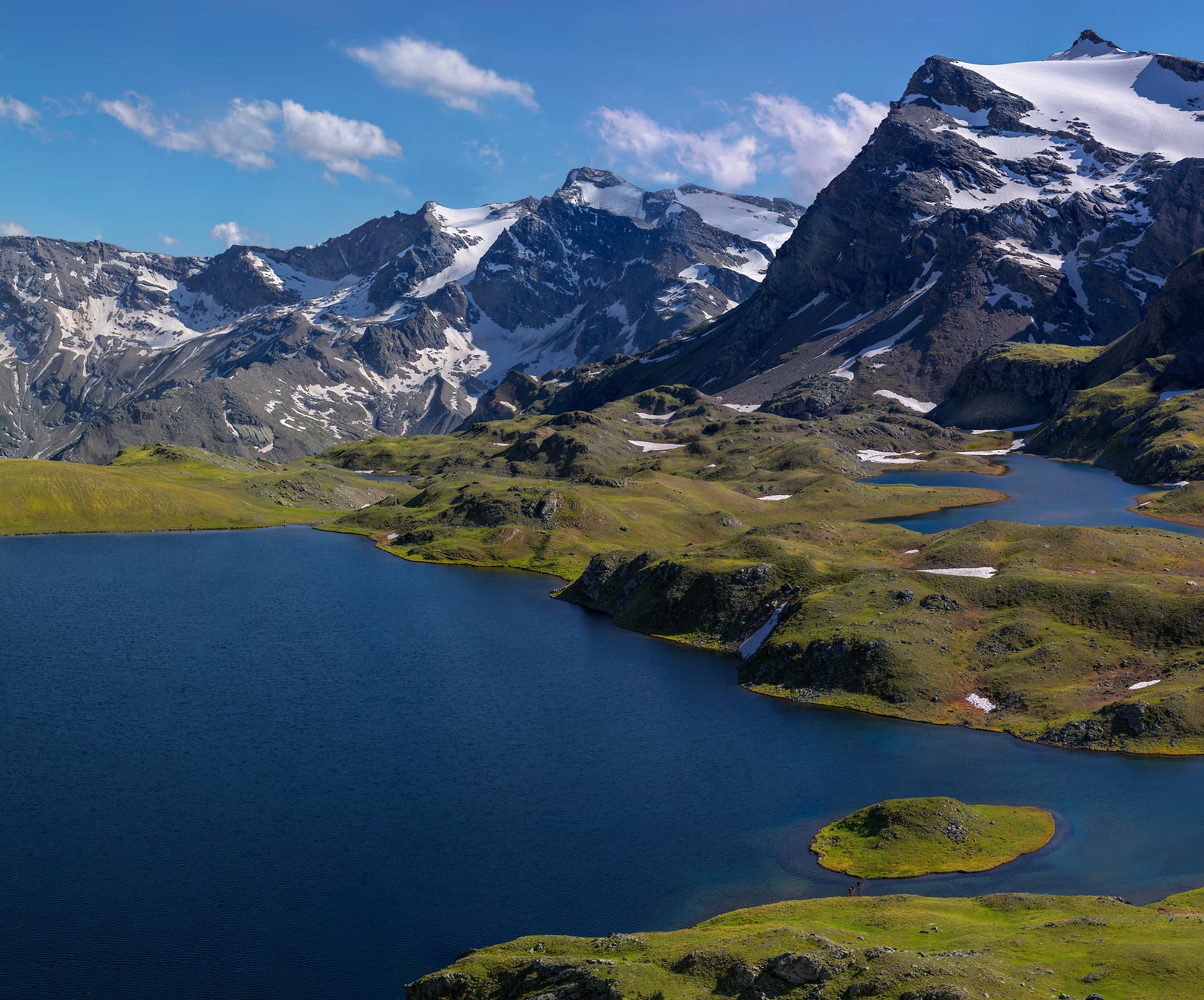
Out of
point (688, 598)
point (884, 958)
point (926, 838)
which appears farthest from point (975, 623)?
point (884, 958)

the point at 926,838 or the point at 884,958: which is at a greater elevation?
the point at 884,958

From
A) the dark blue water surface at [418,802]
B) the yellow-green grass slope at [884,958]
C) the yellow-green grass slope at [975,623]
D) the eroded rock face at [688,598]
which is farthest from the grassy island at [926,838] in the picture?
the eroded rock face at [688,598]

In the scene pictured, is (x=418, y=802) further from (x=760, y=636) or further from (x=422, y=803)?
(x=760, y=636)

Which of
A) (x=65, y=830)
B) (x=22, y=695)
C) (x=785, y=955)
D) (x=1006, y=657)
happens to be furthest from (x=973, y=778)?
(x=22, y=695)

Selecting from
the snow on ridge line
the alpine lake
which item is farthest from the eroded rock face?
the alpine lake

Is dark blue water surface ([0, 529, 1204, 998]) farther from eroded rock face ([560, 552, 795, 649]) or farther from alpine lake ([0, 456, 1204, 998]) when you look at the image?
eroded rock face ([560, 552, 795, 649])

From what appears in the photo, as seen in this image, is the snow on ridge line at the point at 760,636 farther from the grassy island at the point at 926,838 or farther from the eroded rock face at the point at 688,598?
the grassy island at the point at 926,838
